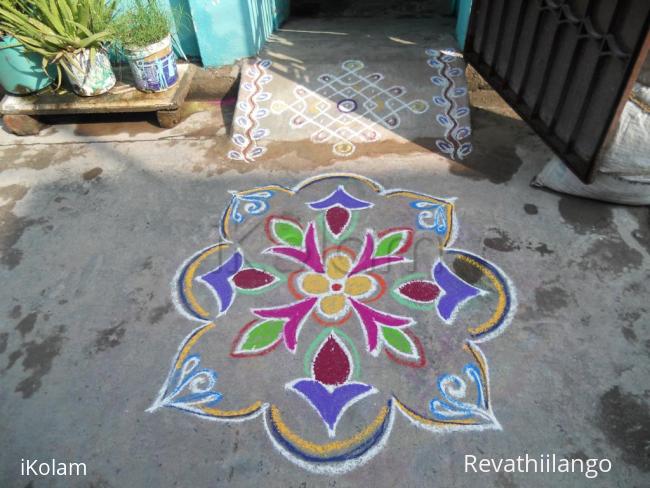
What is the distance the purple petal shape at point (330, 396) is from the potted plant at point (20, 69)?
132 inches

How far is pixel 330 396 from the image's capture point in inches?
89.6

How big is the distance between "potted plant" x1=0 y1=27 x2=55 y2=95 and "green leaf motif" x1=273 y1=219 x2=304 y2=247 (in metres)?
2.42

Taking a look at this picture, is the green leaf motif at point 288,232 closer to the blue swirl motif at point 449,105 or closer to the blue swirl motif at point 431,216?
the blue swirl motif at point 431,216

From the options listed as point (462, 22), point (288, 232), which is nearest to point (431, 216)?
point (288, 232)

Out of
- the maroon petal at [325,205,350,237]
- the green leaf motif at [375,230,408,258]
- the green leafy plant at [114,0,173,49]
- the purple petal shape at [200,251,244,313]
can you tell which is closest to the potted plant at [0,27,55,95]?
the green leafy plant at [114,0,173,49]

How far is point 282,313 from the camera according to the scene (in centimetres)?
263

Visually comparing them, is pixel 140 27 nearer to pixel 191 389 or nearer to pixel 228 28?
pixel 228 28

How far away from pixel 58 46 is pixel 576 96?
367 cm

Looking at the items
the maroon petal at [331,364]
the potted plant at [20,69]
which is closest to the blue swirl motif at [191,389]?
the maroon petal at [331,364]

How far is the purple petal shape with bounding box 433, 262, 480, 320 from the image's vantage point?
2605 millimetres

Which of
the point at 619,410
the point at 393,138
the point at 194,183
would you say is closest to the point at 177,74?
the point at 194,183

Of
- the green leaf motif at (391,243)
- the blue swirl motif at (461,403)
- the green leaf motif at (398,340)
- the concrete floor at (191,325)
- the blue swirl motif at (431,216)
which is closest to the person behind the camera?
the concrete floor at (191,325)

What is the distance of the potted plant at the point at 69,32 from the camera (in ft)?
11.5

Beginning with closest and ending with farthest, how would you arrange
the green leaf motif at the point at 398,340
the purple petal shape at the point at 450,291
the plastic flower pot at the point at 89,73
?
the green leaf motif at the point at 398,340 < the purple petal shape at the point at 450,291 < the plastic flower pot at the point at 89,73
